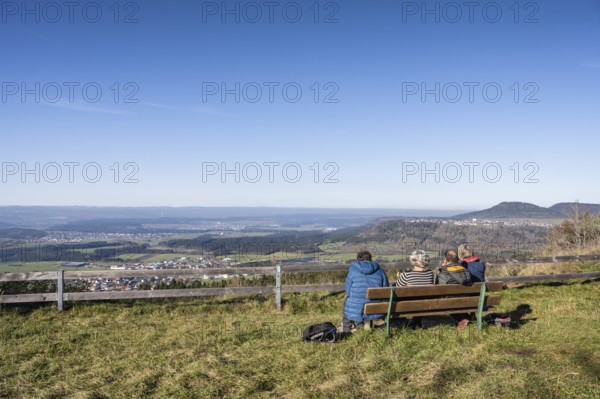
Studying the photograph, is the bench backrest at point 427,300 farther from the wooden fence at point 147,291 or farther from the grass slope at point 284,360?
the wooden fence at point 147,291

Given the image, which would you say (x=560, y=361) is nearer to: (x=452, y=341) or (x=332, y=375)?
(x=452, y=341)

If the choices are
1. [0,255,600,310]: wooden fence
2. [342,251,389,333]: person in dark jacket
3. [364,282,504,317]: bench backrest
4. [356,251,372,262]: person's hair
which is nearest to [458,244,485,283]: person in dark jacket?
[364,282,504,317]: bench backrest

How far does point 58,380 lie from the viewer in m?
5.02

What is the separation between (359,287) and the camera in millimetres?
6758

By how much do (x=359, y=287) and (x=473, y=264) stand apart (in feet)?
8.33

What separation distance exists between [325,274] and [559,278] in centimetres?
704

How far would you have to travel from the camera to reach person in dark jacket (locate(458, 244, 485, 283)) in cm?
782

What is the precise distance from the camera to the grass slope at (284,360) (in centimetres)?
443

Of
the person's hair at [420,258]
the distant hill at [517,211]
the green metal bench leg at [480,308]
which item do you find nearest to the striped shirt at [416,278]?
the person's hair at [420,258]

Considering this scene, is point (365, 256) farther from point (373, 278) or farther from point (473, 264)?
point (473, 264)

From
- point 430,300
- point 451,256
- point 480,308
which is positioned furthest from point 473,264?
point 430,300

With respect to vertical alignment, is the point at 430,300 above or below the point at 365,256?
below

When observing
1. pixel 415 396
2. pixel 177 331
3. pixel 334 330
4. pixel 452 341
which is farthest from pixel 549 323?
pixel 177 331

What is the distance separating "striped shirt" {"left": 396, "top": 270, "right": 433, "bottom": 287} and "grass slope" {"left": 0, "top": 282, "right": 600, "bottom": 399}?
896 millimetres
